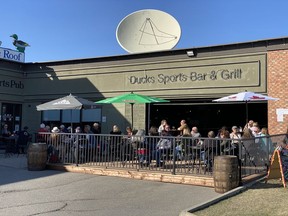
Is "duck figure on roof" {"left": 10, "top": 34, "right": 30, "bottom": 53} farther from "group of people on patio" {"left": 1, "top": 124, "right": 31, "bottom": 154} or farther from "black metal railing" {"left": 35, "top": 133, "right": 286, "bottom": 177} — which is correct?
"black metal railing" {"left": 35, "top": 133, "right": 286, "bottom": 177}

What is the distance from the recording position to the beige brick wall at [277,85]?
15688 mm

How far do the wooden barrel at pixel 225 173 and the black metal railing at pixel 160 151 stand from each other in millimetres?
527

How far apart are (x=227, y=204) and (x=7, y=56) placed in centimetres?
1828

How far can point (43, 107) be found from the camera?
1549cm

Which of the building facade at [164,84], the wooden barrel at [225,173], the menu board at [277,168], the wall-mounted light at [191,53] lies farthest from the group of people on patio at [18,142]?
the menu board at [277,168]

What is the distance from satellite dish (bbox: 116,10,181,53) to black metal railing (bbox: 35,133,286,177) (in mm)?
8412

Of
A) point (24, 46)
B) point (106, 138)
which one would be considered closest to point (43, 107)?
point (106, 138)

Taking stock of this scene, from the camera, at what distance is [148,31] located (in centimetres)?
1995

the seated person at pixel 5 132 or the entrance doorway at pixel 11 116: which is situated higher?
the entrance doorway at pixel 11 116

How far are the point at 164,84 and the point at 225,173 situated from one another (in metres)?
10.2

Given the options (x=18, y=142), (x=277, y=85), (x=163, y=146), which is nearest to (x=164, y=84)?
(x=277, y=85)

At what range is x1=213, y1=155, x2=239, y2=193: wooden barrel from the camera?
9016mm

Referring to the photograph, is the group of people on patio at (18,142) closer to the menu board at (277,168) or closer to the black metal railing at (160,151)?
the black metal railing at (160,151)

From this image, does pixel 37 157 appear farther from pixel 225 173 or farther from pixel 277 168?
pixel 277 168
